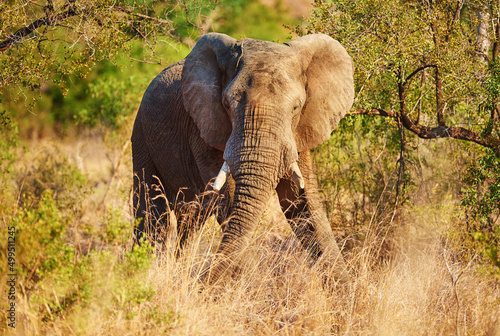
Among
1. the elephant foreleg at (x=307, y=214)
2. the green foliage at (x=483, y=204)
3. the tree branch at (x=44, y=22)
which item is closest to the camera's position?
the elephant foreleg at (x=307, y=214)

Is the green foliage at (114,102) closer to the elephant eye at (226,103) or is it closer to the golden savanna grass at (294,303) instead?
the elephant eye at (226,103)

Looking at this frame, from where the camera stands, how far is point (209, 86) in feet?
18.9

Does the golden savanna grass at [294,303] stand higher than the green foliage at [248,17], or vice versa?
the green foliage at [248,17]

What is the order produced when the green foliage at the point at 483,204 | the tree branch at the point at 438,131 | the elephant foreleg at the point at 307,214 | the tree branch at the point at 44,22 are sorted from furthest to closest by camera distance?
the tree branch at the point at 438,131 → the tree branch at the point at 44,22 → the green foliage at the point at 483,204 → the elephant foreleg at the point at 307,214

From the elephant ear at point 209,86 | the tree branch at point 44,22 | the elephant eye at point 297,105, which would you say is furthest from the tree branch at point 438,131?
the tree branch at point 44,22

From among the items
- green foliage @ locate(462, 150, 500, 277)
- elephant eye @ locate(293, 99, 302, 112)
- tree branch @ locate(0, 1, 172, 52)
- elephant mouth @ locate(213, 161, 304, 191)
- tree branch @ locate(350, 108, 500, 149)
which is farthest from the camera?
tree branch @ locate(350, 108, 500, 149)

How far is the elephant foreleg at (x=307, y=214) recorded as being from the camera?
5766 mm

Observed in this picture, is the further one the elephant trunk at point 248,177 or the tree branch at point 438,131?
the tree branch at point 438,131

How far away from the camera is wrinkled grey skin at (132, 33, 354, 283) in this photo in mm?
5105

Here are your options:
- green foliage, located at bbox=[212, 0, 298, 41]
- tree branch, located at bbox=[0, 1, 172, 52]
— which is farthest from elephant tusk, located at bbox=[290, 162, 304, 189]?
green foliage, located at bbox=[212, 0, 298, 41]

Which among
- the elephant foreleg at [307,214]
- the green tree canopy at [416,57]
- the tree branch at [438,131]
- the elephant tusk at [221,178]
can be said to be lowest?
the elephant foreleg at [307,214]

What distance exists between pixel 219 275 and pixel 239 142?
114cm

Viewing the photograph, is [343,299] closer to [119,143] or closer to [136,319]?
[136,319]

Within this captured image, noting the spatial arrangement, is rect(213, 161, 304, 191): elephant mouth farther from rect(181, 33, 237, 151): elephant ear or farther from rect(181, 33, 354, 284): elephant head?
rect(181, 33, 237, 151): elephant ear
